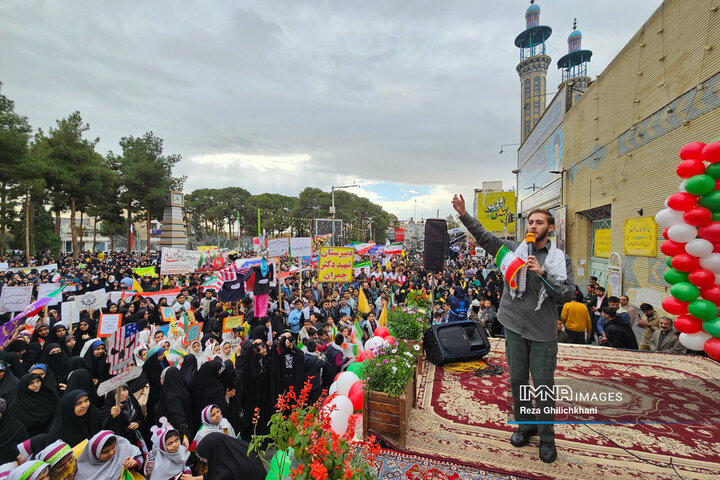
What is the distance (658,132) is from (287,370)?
35.3ft

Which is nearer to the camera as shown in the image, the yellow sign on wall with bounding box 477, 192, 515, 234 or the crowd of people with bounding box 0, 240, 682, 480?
the crowd of people with bounding box 0, 240, 682, 480

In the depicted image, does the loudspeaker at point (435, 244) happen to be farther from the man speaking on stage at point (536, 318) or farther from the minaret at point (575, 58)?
the minaret at point (575, 58)

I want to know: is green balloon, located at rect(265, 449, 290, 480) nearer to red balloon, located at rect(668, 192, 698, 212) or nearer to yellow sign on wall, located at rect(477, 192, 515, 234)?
red balloon, located at rect(668, 192, 698, 212)

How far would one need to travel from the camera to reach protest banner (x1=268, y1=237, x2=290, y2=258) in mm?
9844

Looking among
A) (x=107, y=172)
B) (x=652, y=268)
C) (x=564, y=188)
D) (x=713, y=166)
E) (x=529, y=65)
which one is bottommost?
(x=652, y=268)

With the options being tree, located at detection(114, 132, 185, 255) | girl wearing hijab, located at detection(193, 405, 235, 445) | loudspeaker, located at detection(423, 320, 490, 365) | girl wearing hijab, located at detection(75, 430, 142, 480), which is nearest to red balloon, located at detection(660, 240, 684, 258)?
loudspeaker, located at detection(423, 320, 490, 365)

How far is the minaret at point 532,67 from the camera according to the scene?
42678 millimetres

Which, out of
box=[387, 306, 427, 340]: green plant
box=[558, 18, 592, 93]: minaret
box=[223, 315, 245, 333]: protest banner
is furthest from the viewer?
box=[558, 18, 592, 93]: minaret

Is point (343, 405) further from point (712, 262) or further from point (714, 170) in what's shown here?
point (714, 170)

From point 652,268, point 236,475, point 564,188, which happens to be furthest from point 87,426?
point 564,188

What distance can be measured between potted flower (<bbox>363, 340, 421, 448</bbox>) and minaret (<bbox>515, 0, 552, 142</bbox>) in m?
45.4

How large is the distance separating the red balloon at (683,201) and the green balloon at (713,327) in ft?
3.03

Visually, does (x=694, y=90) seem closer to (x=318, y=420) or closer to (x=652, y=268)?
(x=652, y=268)

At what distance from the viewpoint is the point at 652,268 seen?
8.66 m
